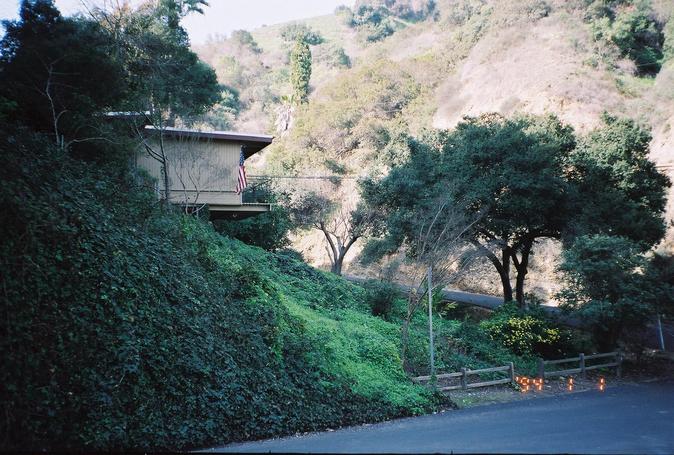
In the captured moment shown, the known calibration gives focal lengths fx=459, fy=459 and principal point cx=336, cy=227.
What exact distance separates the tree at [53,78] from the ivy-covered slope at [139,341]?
197cm

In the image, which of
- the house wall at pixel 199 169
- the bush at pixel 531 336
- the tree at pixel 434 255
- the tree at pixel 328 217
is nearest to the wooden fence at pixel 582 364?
the bush at pixel 531 336

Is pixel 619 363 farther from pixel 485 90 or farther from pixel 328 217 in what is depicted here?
pixel 485 90

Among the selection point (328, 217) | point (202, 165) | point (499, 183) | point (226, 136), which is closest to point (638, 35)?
point (499, 183)

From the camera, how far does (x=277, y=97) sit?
64188 mm

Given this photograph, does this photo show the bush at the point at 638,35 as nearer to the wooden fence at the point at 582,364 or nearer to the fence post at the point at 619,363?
the fence post at the point at 619,363

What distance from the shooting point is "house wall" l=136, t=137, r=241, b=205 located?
18.4 m

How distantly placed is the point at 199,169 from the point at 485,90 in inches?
1296

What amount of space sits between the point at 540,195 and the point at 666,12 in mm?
32063

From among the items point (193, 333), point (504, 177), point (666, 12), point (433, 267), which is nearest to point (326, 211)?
point (504, 177)

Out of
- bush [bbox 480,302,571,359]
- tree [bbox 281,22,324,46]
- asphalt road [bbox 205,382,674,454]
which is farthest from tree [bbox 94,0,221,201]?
tree [bbox 281,22,324,46]

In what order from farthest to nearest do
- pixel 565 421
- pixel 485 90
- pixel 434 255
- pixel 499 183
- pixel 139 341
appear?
pixel 485 90
pixel 499 183
pixel 434 255
pixel 565 421
pixel 139 341

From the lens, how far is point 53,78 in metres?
12.9

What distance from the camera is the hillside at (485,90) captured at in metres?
33.9

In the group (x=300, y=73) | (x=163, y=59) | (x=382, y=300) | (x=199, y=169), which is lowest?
(x=382, y=300)
